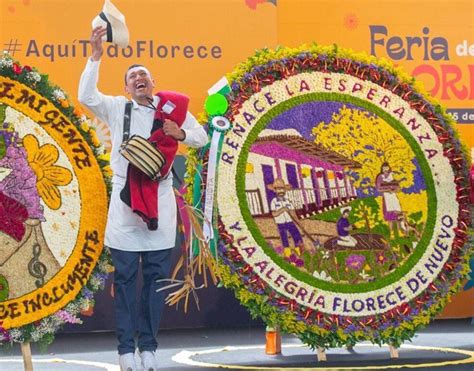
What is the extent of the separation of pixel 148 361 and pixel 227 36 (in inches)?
130

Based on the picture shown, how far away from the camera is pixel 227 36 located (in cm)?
959

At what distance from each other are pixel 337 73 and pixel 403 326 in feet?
5.30

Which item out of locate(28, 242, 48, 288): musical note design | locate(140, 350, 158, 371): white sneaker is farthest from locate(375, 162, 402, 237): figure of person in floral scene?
locate(28, 242, 48, 288): musical note design

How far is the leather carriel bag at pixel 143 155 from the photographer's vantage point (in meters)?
6.98

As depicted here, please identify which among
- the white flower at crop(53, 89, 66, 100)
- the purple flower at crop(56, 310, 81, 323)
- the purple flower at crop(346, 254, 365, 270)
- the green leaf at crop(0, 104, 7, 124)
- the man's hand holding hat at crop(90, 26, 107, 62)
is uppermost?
the man's hand holding hat at crop(90, 26, 107, 62)

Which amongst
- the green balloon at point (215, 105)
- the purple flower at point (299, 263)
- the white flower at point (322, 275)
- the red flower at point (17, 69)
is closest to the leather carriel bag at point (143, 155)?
the green balloon at point (215, 105)

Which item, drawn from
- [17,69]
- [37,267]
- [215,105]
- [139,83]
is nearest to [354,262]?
[215,105]

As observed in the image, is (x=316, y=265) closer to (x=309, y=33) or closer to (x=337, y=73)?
(x=337, y=73)

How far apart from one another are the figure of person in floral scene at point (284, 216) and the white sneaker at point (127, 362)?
125 cm

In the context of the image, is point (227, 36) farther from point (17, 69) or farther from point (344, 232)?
point (17, 69)

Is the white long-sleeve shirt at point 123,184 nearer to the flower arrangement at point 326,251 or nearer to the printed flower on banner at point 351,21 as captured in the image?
the flower arrangement at point 326,251

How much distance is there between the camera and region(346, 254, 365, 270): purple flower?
7.85m

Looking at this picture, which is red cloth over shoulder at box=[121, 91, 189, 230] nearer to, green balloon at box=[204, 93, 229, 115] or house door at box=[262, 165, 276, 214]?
green balloon at box=[204, 93, 229, 115]

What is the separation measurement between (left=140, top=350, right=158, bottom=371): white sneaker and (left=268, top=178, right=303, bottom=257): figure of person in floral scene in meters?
1.15
